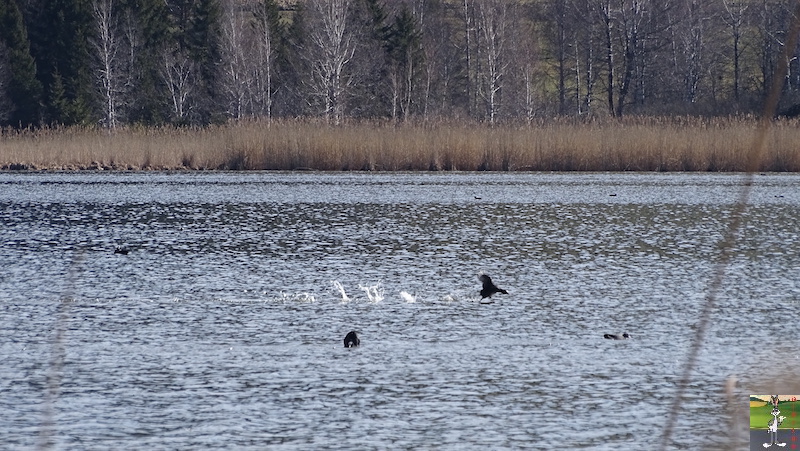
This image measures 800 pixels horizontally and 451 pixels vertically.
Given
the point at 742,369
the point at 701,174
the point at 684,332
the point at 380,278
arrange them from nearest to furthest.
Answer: the point at 742,369, the point at 684,332, the point at 380,278, the point at 701,174

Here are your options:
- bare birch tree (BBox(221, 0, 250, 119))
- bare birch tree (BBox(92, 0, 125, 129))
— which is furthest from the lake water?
bare birch tree (BBox(221, 0, 250, 119))

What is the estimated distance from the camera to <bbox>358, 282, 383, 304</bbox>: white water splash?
1097 cm

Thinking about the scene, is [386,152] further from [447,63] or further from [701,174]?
[447,63]

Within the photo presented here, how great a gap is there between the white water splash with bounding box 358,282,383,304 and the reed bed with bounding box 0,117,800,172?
1701cm

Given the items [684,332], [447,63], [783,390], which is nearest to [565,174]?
[684,332]

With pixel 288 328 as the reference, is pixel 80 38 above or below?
above

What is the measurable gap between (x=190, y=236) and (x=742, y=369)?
9761mm

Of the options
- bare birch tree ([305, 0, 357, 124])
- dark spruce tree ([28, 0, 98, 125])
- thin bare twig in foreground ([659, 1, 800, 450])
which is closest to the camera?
thin bare twig in foreground ([659, 1, 800, 450])

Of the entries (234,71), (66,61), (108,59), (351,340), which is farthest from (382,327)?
(66,61)

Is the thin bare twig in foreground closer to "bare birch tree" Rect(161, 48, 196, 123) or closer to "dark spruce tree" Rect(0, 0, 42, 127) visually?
"bare birch tree" Rect(161, 48, 196, 123)

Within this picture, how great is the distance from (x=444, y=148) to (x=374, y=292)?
57.7 ft

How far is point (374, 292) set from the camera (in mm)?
11344

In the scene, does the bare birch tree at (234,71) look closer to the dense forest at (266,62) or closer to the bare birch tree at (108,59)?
the dense forest at (266,62)

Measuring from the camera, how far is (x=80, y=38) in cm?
5153
